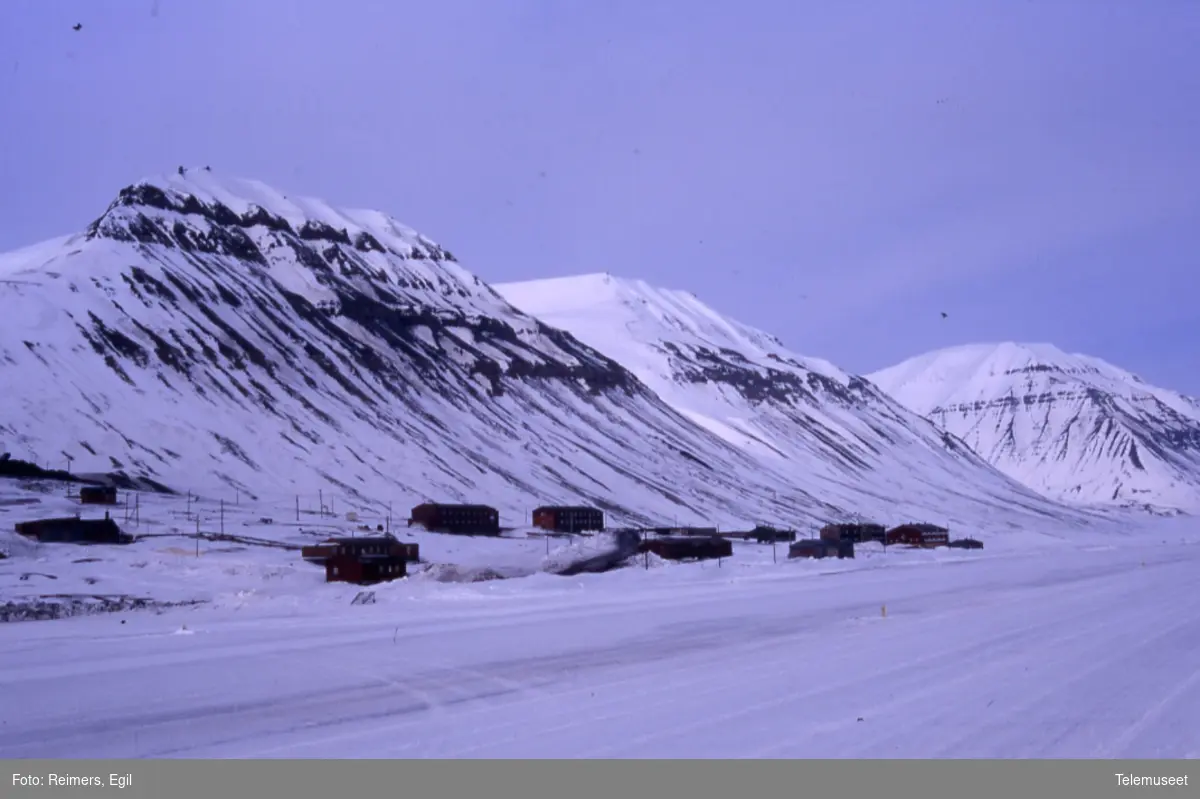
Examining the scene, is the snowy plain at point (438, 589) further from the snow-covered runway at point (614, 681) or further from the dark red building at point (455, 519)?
the dark red building at point (455, 519)

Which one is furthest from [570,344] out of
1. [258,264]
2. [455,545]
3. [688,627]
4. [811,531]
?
[688,627]

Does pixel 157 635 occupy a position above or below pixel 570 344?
below

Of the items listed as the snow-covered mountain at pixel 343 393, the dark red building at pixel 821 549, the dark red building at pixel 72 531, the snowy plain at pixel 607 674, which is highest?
the snow-covered mountain at pixel 343 393

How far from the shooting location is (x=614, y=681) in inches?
717

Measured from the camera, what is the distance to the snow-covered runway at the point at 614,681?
44.0 feet

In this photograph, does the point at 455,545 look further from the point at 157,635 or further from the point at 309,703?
the point at 309,703

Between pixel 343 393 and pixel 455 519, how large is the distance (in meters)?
48.2

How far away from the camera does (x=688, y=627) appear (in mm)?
26984

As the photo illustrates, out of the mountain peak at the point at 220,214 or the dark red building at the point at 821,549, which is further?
the mountain peak at the point at 220,214

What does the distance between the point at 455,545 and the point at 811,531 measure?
187 feet

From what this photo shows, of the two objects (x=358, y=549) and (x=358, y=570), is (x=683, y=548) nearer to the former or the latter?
(x=358, y=549)

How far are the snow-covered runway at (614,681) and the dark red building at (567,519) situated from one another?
55778mm
